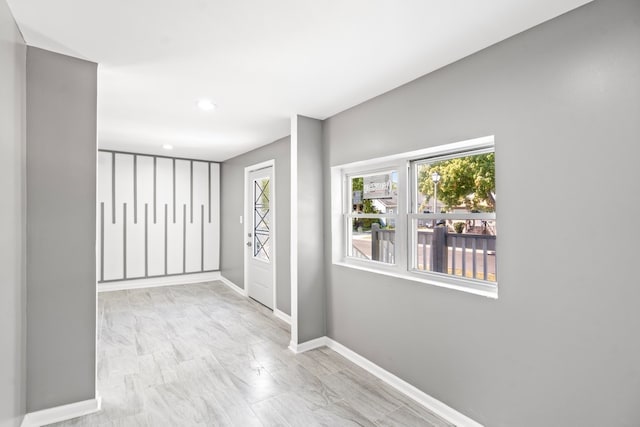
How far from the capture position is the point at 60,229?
2.13m

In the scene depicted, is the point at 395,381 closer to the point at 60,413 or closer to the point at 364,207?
the point at 364,207

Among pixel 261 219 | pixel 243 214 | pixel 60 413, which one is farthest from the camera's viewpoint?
pixel 243 214

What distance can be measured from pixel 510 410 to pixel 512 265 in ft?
2.81

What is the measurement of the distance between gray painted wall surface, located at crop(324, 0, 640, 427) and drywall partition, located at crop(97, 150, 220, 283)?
502 centimetres

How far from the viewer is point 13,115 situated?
1.79 meters

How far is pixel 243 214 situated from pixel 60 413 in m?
3.67

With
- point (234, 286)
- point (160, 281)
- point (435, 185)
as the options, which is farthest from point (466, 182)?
point (160, 281)

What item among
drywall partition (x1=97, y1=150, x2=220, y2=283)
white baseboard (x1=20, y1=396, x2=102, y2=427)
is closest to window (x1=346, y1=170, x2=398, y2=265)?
white baseboard (x1=20, y1=396, x2=102, y2=427)

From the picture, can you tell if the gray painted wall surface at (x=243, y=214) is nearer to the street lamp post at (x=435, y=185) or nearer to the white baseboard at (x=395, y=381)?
the white baseboard at (x=395, y=381)

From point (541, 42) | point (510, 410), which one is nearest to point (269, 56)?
point (541, 42)

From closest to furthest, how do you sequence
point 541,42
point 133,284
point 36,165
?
1. point 541,42
2. point 36,165
3. point 133,284

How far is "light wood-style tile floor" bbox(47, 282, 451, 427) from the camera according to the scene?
218 cm

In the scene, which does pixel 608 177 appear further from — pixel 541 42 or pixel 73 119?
pixel 73 119

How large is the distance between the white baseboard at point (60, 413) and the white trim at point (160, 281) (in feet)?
12.1
